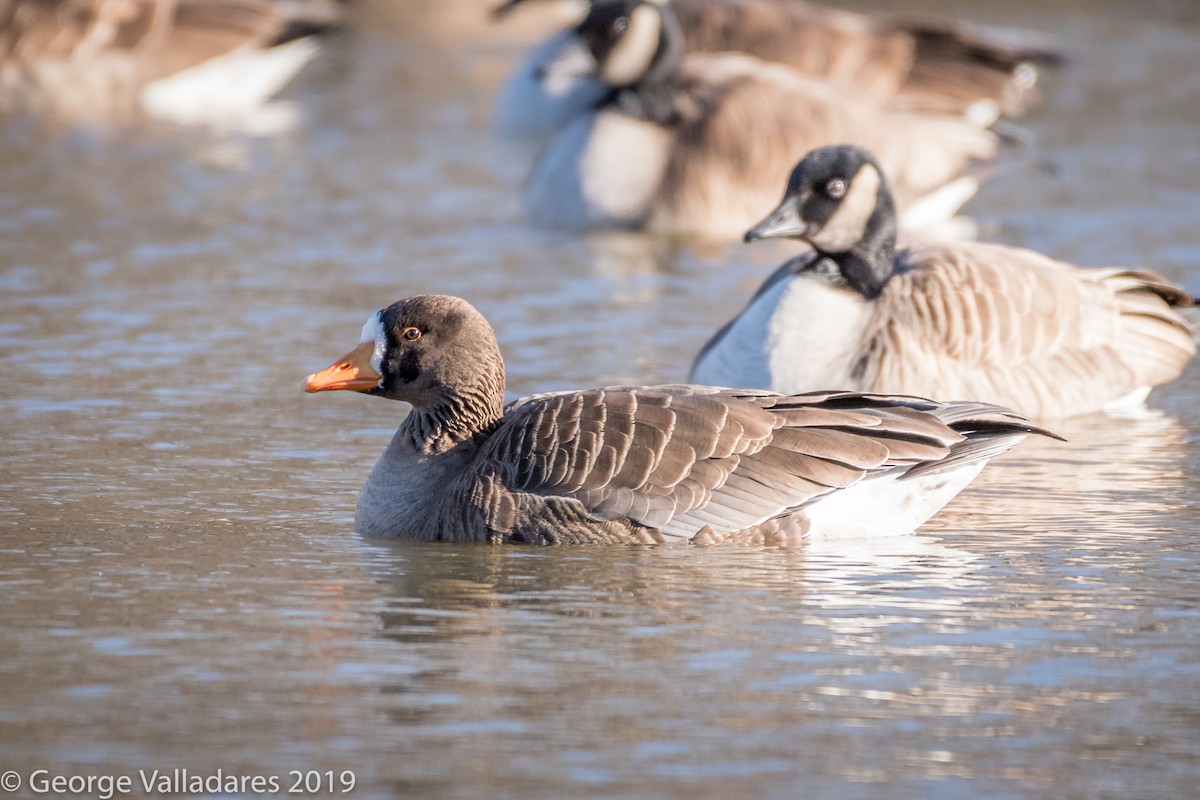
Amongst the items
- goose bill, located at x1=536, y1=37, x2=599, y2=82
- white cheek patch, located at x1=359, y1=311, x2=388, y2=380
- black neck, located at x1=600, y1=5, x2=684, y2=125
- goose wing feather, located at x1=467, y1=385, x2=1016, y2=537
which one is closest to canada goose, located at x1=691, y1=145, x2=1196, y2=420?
goose wing feather, located at x1=467, y1=385, x2=1016, y2=537

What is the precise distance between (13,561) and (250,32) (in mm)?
14567

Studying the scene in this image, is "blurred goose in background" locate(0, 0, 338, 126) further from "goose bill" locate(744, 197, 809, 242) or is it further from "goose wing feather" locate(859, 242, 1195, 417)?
"goose wing feather" locate(859, 242, 1195, 417)

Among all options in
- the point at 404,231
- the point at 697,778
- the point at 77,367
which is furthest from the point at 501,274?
the point at 697,778

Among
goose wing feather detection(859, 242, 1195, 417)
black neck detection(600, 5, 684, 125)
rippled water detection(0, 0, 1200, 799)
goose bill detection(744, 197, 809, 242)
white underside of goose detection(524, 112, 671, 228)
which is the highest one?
black neck detection(600, 5, 684, 125)

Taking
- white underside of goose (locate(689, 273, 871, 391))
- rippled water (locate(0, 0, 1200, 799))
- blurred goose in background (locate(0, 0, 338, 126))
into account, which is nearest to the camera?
rippled water (locate(0, 0, 1200, 799))

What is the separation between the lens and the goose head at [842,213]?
988cm

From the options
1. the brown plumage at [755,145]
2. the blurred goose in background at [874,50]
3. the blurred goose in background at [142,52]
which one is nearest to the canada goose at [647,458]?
the brown plumage at [755,145]

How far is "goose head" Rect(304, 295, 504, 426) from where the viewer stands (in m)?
7.83

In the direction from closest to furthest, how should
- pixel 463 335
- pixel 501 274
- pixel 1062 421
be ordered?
pixel 463 335, pixel 1062 421, pixel 501 274

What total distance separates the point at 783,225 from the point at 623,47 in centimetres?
614

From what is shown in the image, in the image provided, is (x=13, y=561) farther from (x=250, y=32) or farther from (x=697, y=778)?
(x=250, y=32)

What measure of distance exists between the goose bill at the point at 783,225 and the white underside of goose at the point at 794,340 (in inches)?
8.8

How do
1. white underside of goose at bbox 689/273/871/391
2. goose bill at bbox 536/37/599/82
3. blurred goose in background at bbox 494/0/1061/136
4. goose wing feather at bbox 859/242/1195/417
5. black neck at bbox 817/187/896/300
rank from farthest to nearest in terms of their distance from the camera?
blurred goose in background at bbox 494/0/1061/136, goose bill at bbox 536/37/599/82, black neck at bbox 817/187/896/300, goose wing feather at bbox 859/242/1195/417, white underside of goose at bbox 689/273/871/391

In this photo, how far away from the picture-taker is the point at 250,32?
2114 cm
